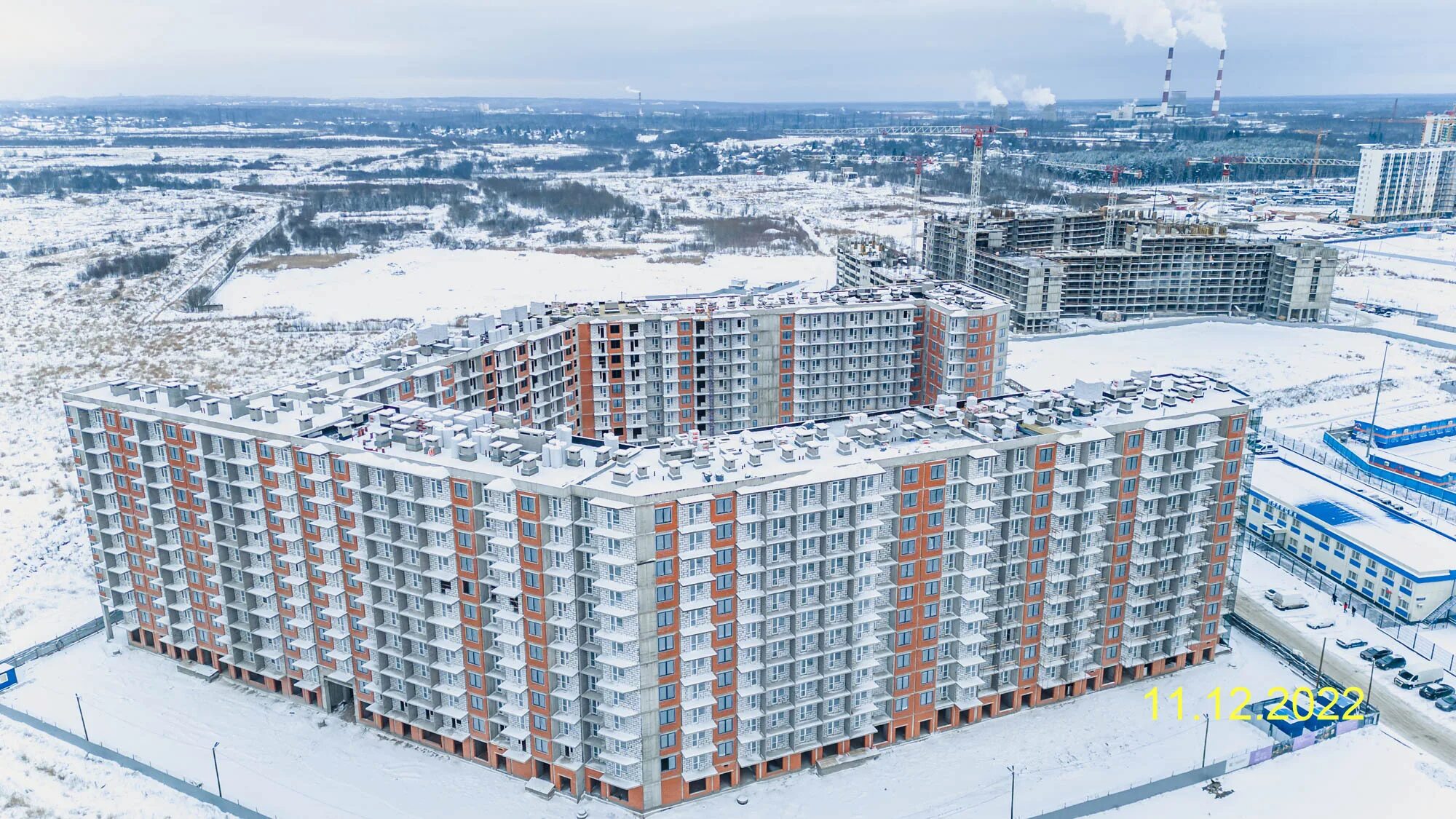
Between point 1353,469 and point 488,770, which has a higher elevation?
point 1353,469

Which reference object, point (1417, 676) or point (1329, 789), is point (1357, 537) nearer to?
point (1417, 676)

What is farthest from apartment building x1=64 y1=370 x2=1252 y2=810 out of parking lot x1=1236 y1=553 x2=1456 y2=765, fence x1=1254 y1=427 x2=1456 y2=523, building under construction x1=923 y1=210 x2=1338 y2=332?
building under construction x1=923 y1=210 x2=1338 y2=332

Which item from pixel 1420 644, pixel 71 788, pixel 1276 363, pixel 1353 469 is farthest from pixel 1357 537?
pixel 71 788

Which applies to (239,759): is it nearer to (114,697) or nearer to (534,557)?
(114,697)

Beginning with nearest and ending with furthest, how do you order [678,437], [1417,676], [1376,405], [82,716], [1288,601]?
[678,437]
[82,716]
[1417,676]
[1288,601]
[1376,405]

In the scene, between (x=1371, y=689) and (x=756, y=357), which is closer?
(x=1371, y=689)

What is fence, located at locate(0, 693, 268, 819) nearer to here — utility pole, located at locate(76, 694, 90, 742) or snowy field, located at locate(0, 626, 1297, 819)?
utility pole, located at locate(76, 694, 90, 742)

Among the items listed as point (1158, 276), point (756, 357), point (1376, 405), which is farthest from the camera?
point (1158, 276)
